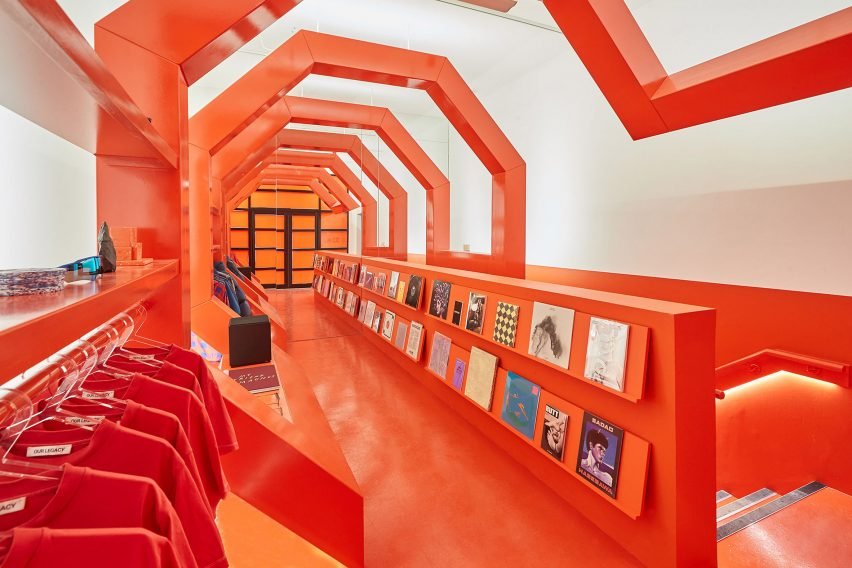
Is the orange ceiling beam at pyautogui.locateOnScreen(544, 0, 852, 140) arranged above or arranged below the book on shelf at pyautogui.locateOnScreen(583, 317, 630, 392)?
above

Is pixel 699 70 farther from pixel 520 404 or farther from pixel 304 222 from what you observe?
pixel 304 222

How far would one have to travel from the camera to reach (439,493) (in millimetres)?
2264

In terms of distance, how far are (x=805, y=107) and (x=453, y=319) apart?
2926 mm

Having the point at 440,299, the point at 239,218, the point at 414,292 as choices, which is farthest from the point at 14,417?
the point at 239,218

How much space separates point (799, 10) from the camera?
3012 millimetres

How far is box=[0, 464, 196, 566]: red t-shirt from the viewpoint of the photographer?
0.64m

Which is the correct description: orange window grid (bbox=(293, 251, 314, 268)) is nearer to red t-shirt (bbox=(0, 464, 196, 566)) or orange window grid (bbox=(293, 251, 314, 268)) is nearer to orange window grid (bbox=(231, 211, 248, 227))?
orange window grid (bbox=(231, 211, 248, 227))

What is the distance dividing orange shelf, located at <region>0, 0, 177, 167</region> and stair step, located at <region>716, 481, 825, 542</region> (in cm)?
284

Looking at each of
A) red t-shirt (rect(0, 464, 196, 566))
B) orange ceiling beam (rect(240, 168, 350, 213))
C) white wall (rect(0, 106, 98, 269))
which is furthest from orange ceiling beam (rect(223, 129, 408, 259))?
red t-shirt (rect(0, 464, 196, 566))

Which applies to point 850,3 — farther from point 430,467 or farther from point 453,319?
point 430,467

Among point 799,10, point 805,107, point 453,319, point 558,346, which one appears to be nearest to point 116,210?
point 558,346

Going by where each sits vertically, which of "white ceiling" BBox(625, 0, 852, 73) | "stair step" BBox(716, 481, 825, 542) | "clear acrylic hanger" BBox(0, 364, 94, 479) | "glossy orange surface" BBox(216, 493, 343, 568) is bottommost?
"stair step" BBox(716, 481, 825, 542)

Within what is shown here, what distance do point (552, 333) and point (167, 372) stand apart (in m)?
1.71

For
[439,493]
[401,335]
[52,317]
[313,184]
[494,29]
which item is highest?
[494,29]
